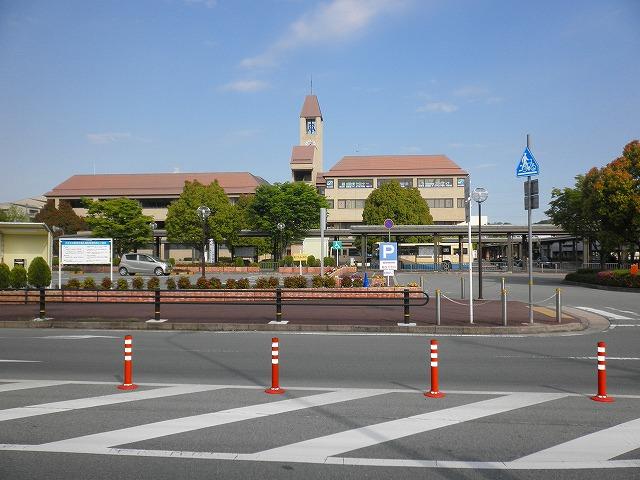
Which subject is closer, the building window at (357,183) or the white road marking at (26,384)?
the white road marking at (26,384)

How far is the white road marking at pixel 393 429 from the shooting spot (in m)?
5.50

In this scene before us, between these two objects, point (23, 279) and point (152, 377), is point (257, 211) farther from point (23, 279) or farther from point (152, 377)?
point (152, 377)

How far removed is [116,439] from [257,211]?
54166 mm

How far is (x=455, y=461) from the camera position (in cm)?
528

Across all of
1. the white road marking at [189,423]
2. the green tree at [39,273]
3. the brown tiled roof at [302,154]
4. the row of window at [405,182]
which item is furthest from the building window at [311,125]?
the white road marking at [189,423]

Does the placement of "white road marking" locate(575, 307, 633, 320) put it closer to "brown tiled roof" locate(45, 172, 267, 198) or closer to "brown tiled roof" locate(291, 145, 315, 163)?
"brown tiled roof" locate(45, 172, 267, 198)

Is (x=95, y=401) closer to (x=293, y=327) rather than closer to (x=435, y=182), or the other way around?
(x=293, y=327)

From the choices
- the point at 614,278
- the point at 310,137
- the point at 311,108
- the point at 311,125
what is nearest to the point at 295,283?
the point at 614,278

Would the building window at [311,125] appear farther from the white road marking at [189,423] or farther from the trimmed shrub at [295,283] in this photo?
the white road marking at [189,423]

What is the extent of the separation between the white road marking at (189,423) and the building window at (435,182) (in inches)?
3036

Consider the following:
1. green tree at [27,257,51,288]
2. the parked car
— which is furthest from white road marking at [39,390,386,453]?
the parked car

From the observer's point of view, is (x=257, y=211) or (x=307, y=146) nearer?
(x=257, y=211)

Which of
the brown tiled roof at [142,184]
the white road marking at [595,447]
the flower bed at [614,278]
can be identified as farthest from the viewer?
the brown tiled roof at [142,184]

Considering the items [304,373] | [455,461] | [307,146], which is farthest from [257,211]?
[455,461]
